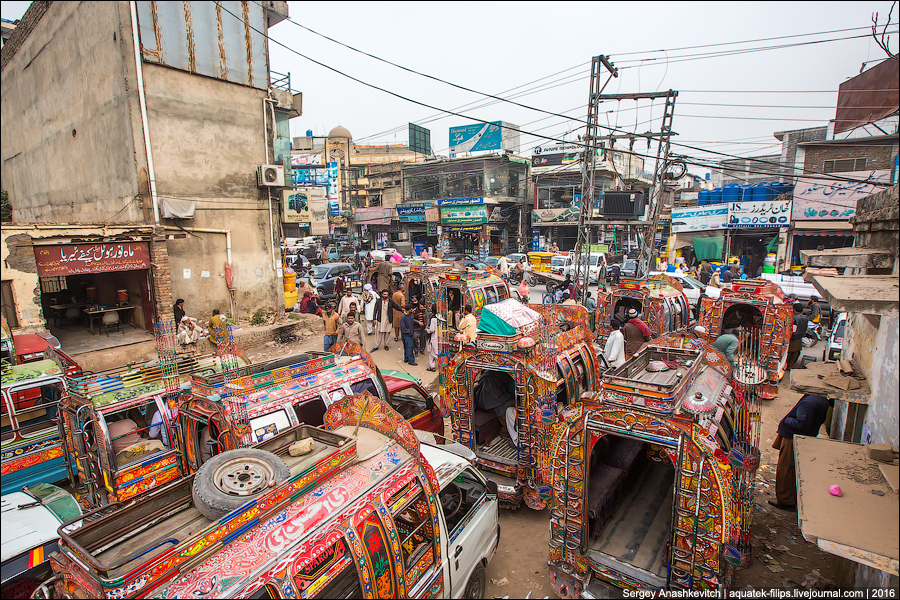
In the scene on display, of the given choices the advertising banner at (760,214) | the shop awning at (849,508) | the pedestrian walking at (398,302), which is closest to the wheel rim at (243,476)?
the shop awning at (849,508)

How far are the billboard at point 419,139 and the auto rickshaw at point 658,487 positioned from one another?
4207 cm

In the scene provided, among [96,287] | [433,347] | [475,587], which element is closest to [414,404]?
[475,587]

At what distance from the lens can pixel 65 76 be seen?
587 inches

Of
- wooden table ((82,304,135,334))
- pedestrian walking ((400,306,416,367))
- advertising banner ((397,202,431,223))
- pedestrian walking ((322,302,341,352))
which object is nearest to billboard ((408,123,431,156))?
advertising banner ((397,202,431,223))

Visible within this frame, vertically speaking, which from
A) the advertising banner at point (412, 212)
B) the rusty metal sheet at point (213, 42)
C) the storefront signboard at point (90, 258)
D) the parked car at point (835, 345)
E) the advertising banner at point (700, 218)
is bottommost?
the parked car at point (835, 345)

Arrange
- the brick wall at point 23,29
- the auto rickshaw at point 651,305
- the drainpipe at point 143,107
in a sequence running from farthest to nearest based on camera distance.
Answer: the brick wall at point 23,29, the drainpipe at point 143,107, the auto rickshaw at point 651,305

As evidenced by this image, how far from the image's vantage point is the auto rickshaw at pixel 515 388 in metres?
5.84

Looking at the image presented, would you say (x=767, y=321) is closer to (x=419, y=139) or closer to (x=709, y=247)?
(x=709, y=247)

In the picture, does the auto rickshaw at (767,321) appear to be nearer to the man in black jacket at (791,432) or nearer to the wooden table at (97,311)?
the man in black jacket at (791,432)

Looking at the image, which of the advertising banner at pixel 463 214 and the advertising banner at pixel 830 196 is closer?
the advertising banner at pixel 830 196

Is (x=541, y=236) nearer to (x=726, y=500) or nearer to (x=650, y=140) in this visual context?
(x=650, y=140)

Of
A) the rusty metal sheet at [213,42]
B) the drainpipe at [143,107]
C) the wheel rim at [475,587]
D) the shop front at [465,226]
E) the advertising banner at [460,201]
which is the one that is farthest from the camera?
the shop front at [465,226]

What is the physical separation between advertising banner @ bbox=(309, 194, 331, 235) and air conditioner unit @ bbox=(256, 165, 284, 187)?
4952mm

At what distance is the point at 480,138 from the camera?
1535 inches
